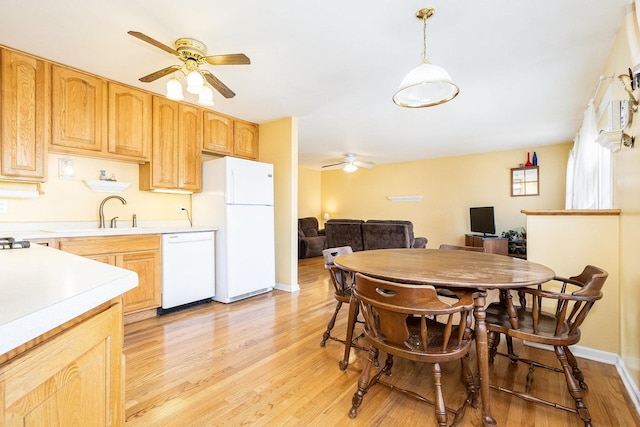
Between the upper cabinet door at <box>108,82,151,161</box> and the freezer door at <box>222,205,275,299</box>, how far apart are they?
1.13 metres

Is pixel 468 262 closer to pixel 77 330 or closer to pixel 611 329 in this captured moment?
pixel 611 329

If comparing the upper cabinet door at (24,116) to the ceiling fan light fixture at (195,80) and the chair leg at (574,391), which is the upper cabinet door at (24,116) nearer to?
the ceiling fan light fixture at (195,80)

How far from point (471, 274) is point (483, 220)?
4.99 meters

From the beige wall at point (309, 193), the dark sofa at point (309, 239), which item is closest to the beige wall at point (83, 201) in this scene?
the dark sofa at point (309, 239)

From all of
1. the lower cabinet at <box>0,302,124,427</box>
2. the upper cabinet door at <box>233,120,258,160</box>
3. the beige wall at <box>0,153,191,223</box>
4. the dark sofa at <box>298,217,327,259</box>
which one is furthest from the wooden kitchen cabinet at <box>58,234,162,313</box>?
the dark sofa at <box>298,217,327,259</box>

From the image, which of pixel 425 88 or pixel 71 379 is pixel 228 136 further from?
pixel 71 379

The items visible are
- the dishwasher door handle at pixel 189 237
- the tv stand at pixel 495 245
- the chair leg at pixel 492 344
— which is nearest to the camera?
the chair leg at pixel 492 344

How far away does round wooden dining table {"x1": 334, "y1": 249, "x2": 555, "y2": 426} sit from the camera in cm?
139

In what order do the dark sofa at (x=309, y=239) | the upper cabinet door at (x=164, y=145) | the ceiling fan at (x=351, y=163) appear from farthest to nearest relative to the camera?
the dark sofa at (x=309, y=239), the ceiling fan at (x=351, y=163), the upper cabinet door at (x=164, y=145)

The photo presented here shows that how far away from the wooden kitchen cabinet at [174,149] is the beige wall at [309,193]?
4570mm

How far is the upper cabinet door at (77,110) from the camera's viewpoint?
8.45 ft

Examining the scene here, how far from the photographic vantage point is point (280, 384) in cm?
180

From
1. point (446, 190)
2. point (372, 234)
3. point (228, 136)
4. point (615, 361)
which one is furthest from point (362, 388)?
point (446, 190)

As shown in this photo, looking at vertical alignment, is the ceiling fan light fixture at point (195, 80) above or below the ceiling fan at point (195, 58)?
below
